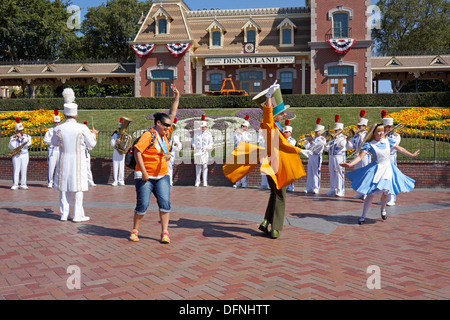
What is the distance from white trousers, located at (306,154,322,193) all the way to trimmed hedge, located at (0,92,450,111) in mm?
14296

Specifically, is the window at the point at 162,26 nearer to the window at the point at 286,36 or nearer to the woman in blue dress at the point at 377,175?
Result: the window at the point at 286,36

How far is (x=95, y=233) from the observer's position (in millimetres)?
7113

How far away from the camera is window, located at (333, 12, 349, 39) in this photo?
32219 millimetres

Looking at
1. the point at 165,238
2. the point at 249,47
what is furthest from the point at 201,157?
the point at 249,47

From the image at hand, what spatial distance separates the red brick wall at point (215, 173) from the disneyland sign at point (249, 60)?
20.6 meters

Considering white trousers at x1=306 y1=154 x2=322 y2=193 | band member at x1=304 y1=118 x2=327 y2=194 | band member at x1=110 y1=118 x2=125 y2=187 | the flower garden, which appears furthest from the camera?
the flower garden

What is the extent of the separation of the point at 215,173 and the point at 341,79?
2117cm

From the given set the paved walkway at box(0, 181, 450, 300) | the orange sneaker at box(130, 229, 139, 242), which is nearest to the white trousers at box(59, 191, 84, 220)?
the paved walkway at box(0, 181, 450, 300)

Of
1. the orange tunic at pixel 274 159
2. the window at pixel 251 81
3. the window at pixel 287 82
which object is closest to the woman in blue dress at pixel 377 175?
the orange tunic at pixel 274 159

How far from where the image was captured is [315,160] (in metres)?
13.0

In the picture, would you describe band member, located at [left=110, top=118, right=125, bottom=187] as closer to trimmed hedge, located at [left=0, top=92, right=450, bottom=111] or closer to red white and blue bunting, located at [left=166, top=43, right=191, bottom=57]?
trimmed hedge, located at [left=0, top=92, right=450, bottom=111]

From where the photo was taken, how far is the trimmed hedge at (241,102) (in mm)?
26141

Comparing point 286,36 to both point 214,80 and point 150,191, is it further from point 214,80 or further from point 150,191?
point 150,191
